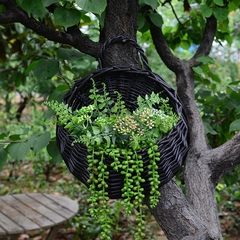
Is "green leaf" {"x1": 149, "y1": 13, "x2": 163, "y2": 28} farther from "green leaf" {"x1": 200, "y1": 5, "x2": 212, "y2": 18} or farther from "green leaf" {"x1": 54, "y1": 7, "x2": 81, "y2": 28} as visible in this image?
"green leaf" {"x1": 54, "y1": 7, "x2": 81, "y2": 28}

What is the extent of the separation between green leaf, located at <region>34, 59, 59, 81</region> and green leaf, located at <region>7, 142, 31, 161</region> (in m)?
0.31

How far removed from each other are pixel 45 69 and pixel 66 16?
37cm

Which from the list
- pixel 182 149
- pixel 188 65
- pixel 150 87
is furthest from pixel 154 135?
pixel 188 65

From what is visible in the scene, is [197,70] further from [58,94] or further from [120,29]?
[58,94]

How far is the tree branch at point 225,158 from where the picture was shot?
4.28 ft

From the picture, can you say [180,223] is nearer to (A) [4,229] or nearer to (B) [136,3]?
(B) [136,3]

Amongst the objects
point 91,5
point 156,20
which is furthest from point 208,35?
point 91,5

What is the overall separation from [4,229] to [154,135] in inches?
67.2

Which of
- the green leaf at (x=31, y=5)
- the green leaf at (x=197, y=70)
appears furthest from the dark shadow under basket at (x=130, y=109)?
the green leaf at (x=197, y=70)

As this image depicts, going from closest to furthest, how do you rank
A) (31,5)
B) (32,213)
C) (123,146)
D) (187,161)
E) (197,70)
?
(123,146) → (31,5) → (187,161) → (197,70) → (32,213)

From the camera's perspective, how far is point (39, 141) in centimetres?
138

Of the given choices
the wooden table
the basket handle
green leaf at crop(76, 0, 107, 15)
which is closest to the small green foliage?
the basket handle

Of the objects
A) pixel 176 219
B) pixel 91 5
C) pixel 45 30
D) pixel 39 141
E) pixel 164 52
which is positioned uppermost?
pixel 164 52

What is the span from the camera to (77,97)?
47.9 inches
